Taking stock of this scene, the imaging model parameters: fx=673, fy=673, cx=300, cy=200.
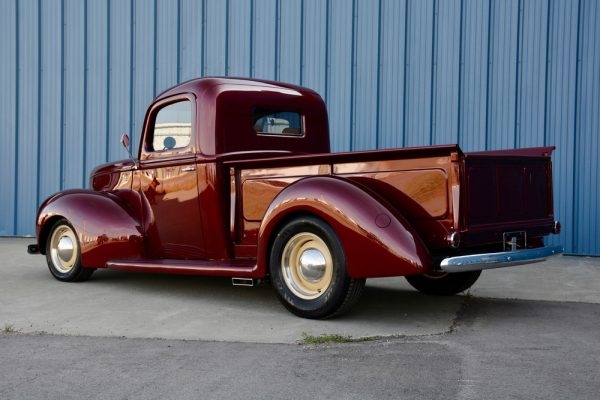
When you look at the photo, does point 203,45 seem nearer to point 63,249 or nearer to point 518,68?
point 518,68

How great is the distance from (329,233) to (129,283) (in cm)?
292

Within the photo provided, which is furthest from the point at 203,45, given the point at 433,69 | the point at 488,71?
the point at 488,71

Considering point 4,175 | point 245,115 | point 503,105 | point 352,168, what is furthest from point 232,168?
point 4,175

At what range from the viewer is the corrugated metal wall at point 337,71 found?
29.6ft

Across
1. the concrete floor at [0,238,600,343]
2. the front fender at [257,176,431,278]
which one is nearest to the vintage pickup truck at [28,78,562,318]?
the front fender at [257,176,431,278]

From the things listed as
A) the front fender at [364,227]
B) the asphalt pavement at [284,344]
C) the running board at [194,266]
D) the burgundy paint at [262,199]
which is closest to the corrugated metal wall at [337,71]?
the asphalt pavement at [284,344]

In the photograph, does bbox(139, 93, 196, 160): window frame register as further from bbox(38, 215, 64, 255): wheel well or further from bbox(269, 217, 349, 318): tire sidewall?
bbox(269, 217, 349, 318): tire sidewall

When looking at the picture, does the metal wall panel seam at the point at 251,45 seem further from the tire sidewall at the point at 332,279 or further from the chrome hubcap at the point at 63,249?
the tire sidewall at the point at 332,279

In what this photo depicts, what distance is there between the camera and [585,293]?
20.5 ft

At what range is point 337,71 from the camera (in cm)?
999

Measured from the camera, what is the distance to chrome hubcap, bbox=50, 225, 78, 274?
6.71 meters

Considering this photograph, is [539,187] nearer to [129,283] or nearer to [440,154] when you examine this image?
[440,154]

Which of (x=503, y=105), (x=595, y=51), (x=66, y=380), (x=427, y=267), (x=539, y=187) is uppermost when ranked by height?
(x=595, y=51)

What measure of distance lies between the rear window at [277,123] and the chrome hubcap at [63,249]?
7.21 ft
